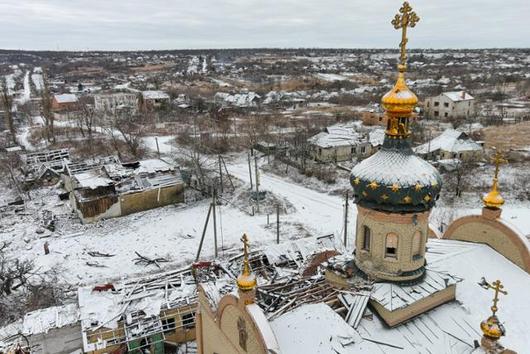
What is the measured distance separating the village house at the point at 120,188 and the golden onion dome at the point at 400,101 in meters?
24.5

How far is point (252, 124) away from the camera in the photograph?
57875 millimetres

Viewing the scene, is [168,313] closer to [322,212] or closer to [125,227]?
[125,227]

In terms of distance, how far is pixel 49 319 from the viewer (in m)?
16.1

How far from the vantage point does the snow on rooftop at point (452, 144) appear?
40219mm

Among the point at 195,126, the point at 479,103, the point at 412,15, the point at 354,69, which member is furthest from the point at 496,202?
the point at 354,69

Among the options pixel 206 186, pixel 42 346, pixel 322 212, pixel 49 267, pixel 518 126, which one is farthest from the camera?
pixel 518 126

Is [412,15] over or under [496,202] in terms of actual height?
over

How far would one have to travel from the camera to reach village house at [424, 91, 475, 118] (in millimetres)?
62625

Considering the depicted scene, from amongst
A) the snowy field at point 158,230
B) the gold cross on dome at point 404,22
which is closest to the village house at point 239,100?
the snowy field at point 158,230

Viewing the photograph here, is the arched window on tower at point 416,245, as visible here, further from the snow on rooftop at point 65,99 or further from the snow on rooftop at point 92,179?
the snow on rooftop at point 65,99

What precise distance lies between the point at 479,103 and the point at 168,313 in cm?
7596

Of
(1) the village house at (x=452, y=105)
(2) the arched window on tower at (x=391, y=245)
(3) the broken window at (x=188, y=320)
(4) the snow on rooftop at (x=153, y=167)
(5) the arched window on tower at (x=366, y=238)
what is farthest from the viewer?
(1) the village house at (x=452, y=105)

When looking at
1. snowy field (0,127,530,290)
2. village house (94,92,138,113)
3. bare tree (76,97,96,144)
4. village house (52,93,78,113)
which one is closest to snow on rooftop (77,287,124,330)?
snowy field (0,127,530,290)

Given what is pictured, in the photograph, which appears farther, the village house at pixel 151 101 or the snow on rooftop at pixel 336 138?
the village house at pixel 151 101
